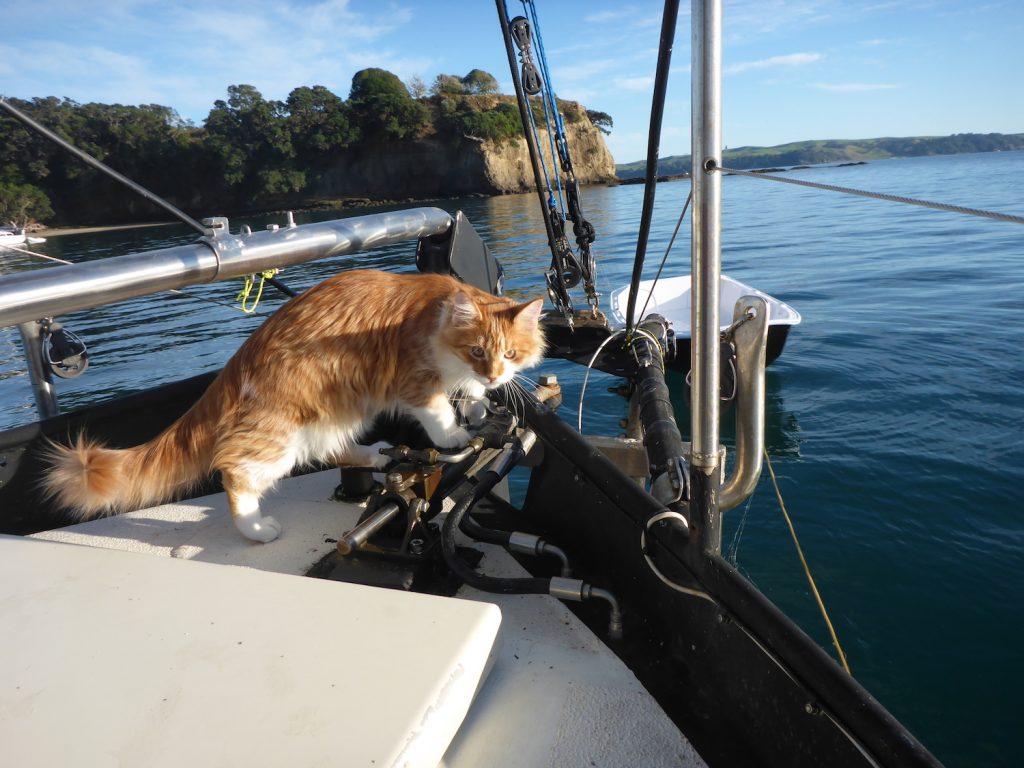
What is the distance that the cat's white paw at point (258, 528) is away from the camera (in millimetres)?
2016

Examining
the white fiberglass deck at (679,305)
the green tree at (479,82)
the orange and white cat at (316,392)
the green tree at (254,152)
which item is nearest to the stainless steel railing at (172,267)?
the orange and white cat at (316,392)

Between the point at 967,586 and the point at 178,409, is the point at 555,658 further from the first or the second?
the point at 967,586

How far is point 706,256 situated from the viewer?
1.07 m

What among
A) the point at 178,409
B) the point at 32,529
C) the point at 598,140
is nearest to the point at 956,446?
the point at 178,409

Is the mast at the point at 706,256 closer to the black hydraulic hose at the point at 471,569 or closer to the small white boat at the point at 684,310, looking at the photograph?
the black hydraulic hose at the point at 471,569

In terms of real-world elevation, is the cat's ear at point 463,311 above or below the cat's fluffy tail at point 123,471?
above

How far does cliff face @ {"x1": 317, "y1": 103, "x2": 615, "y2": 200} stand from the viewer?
52625 mm

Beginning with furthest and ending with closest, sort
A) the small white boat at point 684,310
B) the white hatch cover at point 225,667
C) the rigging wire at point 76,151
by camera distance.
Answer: the small white boat at point 684,310 < the rigging wire at point 76,151 < the white hatch cover at point 225,667

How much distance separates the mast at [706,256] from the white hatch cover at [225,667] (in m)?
0.51

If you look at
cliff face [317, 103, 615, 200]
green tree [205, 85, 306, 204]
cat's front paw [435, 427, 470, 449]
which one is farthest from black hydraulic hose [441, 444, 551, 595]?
green tree [205, 85, 306, 204]

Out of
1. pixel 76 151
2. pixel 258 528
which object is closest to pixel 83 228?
pixel 76 151

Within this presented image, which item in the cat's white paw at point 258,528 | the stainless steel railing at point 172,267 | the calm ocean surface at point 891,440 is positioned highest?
the stainless steel railing at point 172,267

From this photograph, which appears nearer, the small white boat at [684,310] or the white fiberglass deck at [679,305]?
the small white boat at [684,310]

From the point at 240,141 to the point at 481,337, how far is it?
61431mm
